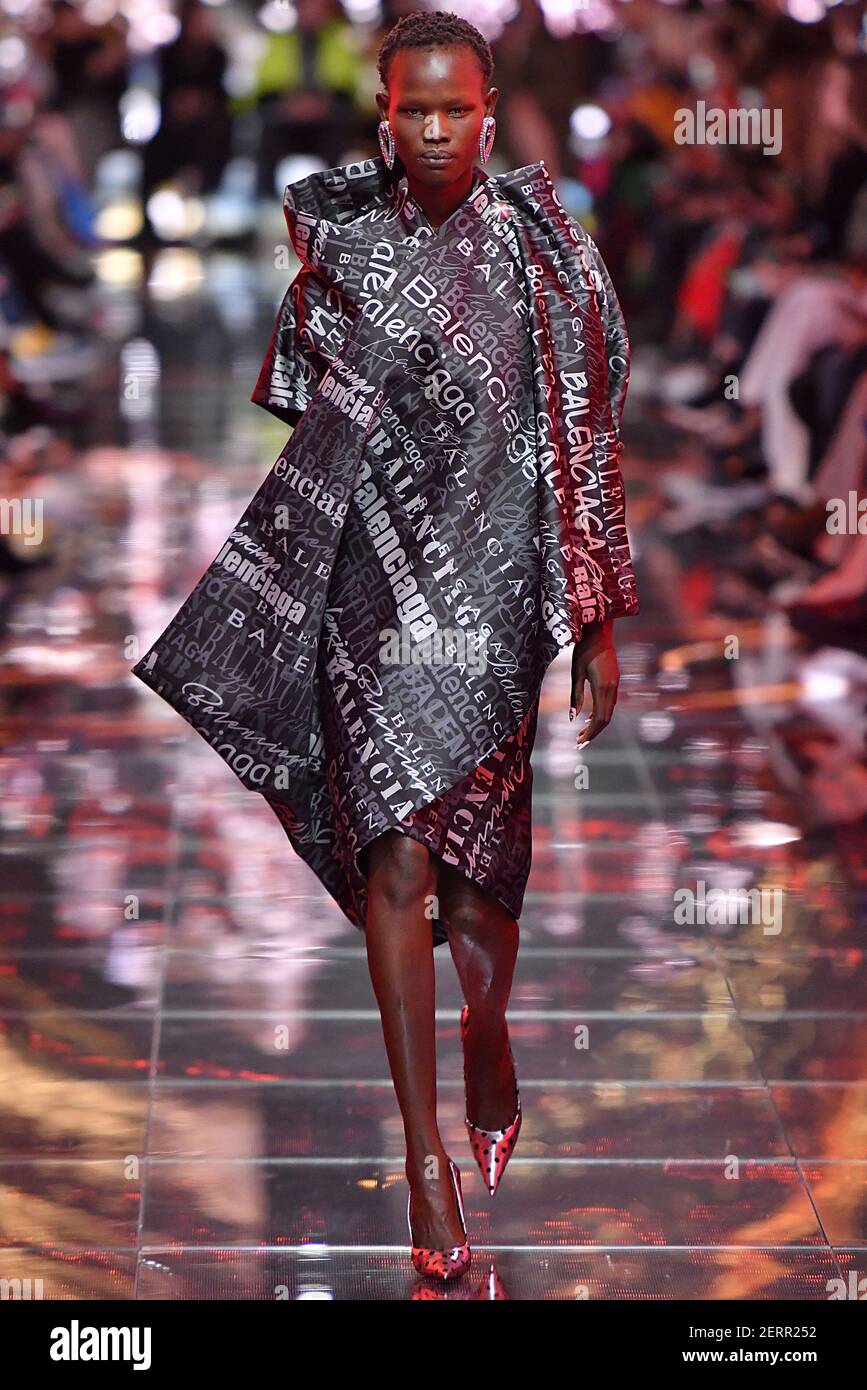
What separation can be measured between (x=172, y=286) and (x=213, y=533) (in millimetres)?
7293

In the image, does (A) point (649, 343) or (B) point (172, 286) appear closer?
(A) point (649, 343)

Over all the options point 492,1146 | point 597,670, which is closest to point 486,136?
point 597,670

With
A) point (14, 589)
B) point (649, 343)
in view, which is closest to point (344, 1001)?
point (14, 589)

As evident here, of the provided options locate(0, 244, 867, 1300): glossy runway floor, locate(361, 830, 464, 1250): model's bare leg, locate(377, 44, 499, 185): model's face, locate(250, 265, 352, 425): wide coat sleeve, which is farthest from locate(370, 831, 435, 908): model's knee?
locate(377, 44, 499, 185): model's face

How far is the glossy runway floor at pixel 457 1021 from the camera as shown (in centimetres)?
303

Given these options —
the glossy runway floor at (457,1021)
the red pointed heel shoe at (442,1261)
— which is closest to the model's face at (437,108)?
the red pointed heel shoe at (442,1261)

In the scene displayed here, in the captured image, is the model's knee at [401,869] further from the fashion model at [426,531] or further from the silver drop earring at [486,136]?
the silver drop earring at [486,136]

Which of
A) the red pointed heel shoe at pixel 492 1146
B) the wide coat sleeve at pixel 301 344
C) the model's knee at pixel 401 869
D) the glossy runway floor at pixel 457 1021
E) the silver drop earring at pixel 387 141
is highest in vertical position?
the silver drop earring at pixel 387 141

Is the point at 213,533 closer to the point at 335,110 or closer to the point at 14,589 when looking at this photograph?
the point at 14,589

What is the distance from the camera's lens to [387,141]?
293 centimetres

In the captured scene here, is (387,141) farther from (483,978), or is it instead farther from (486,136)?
(483,978)

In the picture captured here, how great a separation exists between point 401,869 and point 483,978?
0.24 meters

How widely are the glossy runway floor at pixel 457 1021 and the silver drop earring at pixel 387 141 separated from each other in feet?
4.40

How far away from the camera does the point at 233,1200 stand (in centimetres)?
317
